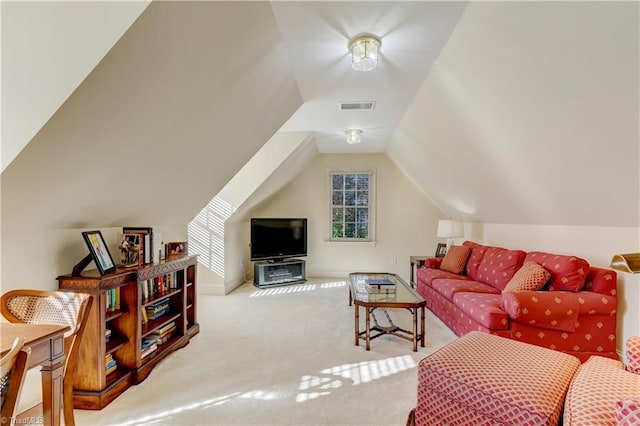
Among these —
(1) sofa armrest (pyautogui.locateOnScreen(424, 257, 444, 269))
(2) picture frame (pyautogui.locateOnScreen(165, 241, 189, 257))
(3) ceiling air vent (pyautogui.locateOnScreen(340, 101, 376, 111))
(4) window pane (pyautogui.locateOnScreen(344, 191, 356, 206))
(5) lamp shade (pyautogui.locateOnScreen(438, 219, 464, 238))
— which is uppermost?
(3) ceiling air vent (pyautogui.locateOnScreen(340, 101, 376, 111))

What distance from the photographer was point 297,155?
466cm

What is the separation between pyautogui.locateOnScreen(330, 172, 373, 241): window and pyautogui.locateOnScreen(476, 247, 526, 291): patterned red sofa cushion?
2.49m

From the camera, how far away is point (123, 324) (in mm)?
2217

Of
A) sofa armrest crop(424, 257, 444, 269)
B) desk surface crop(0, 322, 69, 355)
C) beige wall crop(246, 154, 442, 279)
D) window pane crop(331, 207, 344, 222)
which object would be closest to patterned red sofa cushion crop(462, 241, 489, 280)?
sofa armrest crop(424, 257, 444, 269)

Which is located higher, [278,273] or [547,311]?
[547,311]

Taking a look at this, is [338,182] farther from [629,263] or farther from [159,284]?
[629,263]

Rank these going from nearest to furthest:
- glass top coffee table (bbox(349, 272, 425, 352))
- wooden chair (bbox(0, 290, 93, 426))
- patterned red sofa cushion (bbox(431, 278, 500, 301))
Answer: wooden chair (bbox(0, 290, 93, 426)) < glass top coffee table (bbox(349, 272, 425, 352)) < patterned red sofa cushion (bbox(431, 278, 500, 301))

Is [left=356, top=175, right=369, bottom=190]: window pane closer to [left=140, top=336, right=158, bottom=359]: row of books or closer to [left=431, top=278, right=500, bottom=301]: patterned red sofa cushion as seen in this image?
[left=431, top=278, right=500, bottom=301]: patterned red sofa cushion

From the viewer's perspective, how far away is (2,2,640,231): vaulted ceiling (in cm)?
131

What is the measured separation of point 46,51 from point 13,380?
115 centimetres

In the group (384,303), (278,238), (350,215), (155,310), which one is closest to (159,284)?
(155,310)

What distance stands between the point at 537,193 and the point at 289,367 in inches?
110

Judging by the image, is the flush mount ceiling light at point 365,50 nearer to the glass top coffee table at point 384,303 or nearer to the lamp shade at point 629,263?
the lamp shade at point 629,263

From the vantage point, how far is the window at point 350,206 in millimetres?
5875
